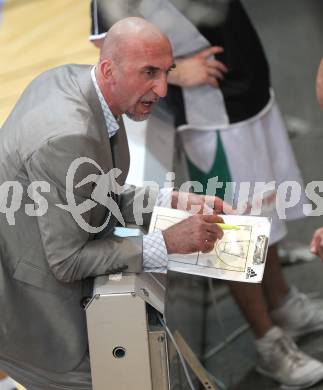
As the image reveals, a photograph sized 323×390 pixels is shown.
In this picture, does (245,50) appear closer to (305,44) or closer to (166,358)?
(166,358)

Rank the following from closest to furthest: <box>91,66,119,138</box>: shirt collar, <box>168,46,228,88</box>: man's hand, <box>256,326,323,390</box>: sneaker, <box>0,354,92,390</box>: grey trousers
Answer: <box>91,66,119,138</box>: shirt collar < <box>0,354,92,390</box>: grey trousers < <box>168,46,228,88</box>: man's hand < <box>256,326,323,390</box>: sneaker

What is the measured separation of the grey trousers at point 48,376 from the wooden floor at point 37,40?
105 cm

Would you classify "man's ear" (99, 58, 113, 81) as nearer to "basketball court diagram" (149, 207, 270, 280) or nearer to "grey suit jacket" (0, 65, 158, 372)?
"grey suit jacket" (0, 65, 158, 372)

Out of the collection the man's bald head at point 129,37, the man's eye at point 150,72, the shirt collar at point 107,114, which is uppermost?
the man's bald head at point 129,37

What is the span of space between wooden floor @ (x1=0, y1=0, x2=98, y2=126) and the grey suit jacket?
39.0 inches

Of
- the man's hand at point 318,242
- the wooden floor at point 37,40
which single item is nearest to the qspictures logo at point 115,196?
the man's hand at point 318,242

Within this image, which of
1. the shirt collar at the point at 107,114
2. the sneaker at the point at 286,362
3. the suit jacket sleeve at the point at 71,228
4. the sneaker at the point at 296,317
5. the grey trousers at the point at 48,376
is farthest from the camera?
the sneaker at the point at 296,317

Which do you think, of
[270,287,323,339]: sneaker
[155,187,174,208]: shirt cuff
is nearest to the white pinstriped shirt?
[155,187,174,208]: shirt cuff

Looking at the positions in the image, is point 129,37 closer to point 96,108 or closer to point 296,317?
point 96,108

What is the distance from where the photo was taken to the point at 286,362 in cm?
241

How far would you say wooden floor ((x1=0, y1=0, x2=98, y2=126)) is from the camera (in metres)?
2.88

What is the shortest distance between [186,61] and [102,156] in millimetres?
704

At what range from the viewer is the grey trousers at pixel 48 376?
5.93ft

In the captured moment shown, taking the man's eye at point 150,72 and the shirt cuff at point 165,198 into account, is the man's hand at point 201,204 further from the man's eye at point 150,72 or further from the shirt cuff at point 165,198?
the man's eye at point 150,72
